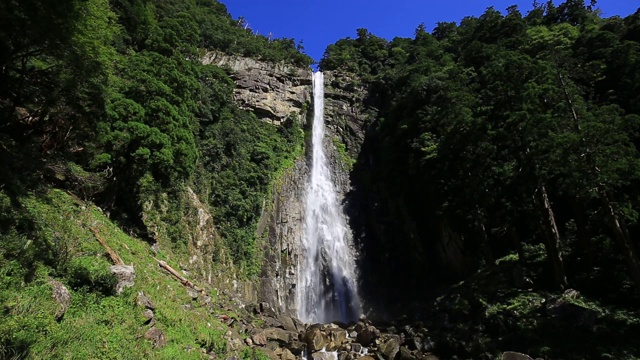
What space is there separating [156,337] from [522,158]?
15318mm

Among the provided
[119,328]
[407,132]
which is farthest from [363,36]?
[119,328]

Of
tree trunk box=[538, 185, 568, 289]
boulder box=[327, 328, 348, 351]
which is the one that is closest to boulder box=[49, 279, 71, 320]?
boulder box=[327, 328, 348, 351]

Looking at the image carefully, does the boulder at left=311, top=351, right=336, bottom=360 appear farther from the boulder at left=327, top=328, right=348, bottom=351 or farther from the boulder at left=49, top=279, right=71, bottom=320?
the boulder at left=49, top=279, right=71, bottom=320

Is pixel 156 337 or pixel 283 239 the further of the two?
pixel 283 239

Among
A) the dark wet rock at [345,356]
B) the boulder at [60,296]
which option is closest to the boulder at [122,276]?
the boulder at [60,296]

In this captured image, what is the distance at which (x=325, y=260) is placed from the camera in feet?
98.1

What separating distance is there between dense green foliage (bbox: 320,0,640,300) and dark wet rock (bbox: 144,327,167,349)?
46.0 feet

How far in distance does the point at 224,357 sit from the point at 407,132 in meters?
24.7

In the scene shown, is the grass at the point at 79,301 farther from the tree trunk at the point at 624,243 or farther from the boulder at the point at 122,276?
the tree trunk at the point at 624,243

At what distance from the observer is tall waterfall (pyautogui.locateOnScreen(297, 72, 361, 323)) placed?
2731 centimetres

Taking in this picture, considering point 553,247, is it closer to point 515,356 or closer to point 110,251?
point 515,356

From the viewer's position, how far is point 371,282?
98.3 ft

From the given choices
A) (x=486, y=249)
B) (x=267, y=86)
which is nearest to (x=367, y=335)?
(x=486, y=249)

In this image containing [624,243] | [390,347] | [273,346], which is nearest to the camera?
[624,243]
